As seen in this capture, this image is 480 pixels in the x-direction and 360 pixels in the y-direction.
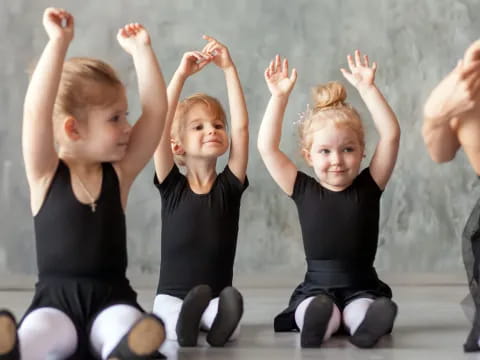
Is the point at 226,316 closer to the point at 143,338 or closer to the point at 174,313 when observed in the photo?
the point at 174,313

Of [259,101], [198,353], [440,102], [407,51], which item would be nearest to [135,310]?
[198,353]

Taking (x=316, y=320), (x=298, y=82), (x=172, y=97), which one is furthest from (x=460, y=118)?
(x=298, y=82)

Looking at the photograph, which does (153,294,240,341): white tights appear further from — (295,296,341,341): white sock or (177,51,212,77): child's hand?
A: (177,51,212,77): child's hand

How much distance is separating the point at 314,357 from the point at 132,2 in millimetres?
2163

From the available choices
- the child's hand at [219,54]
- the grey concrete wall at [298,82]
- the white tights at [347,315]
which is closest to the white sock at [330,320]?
the white tights at [347,315]

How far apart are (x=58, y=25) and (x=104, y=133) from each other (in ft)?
0.76

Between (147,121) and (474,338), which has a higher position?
(147,121)

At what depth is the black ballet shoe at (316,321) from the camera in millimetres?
1924

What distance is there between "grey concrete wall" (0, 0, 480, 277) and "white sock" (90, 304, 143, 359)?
6.20ft

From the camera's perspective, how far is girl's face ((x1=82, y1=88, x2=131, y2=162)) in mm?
1802

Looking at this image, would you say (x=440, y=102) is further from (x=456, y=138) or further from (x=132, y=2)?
(x=132, y=2)

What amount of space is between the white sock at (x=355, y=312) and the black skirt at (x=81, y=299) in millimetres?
562

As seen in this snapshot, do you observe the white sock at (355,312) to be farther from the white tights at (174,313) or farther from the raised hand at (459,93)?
the raised hand at (459,93)

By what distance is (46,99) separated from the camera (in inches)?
67.2
